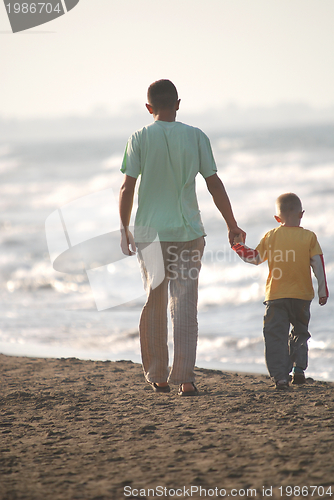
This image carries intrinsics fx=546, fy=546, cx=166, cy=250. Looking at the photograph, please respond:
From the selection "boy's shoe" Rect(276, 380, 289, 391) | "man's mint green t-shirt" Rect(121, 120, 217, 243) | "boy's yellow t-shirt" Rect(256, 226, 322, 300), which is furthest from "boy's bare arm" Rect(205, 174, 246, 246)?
"boy's shoe" Rect(276, 380, 289, 391)

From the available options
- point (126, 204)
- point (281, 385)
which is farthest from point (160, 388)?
point (126, 204)

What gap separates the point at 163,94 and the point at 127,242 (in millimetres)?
889

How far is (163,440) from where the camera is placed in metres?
2.34

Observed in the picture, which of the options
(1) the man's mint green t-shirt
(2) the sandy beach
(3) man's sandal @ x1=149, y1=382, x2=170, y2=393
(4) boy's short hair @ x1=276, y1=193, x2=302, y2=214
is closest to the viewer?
(2) the sandy beach

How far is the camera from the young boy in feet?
10.6

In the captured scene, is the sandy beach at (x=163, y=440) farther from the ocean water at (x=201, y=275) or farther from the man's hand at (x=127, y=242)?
the ocean water at (x=201, y=275)

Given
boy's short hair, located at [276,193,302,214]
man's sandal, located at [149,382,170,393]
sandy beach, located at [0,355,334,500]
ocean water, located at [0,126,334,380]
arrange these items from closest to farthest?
sandy beach, located at [0,355,334,500] → man's sandal, located at [149,382,170,393] → boy's short hair, located at [276,193,302,214] → ocean water, located at [0,126,334,380]

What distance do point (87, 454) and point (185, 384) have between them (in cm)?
102

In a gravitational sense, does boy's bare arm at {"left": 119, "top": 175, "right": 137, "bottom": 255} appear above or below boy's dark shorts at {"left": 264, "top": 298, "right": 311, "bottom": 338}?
above

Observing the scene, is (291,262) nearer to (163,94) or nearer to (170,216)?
(170,216)

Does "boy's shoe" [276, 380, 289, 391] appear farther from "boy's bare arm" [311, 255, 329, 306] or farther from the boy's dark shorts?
"boy's bare arm" [311, 255, 329, 306]

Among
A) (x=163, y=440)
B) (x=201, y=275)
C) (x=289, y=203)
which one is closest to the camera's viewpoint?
(x=163, y=440)

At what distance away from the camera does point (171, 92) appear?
10.5 ft

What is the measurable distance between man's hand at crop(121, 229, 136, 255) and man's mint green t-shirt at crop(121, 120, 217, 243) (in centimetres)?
6
